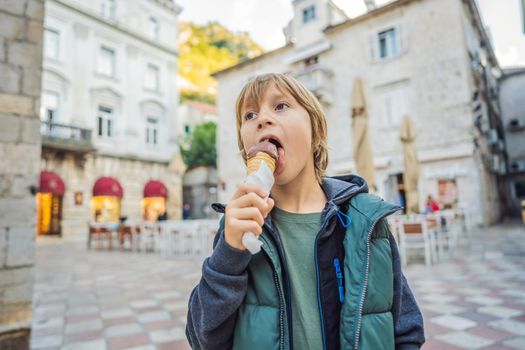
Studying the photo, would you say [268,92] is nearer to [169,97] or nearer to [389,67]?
[389,67]

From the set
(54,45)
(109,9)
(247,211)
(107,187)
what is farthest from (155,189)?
(247,211)

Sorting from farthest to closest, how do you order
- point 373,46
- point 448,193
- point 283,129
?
point 373,46
point 448,193
point 283,129

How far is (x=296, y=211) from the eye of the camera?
3.41 ft

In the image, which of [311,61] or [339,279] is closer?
[339,279]

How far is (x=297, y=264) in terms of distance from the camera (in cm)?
93

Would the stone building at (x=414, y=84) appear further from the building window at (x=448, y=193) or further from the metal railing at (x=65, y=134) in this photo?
the metal railing at (x=65, y=134)

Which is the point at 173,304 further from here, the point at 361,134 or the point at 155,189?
the point at 155,189

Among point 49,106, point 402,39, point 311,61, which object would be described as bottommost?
point 49,106

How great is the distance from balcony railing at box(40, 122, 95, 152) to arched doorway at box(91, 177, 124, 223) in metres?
1.93

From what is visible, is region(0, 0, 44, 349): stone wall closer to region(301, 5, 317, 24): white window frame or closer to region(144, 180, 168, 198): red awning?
region(144, 180, 168, 198): red awning

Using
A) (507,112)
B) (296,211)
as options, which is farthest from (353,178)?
(507,112)

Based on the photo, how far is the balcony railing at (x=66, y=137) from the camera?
14.3 meters

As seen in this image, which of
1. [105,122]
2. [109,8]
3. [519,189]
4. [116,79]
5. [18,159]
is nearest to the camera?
[18,159]

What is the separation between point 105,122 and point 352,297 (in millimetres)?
19058
